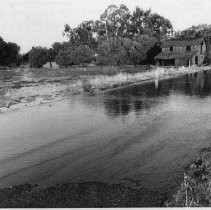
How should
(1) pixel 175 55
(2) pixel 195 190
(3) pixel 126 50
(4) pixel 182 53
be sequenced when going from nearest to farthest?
(2) pixel 195 190
(1) pixel 175 55
(4) pixel 182 53
(3) pixel 126 50

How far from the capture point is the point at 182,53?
7525 cm

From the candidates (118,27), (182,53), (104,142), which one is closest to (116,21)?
(118,27)

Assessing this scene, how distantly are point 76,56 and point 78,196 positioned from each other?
8448cm

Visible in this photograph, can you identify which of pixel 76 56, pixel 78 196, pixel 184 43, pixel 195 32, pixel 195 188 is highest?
pixel 195 32

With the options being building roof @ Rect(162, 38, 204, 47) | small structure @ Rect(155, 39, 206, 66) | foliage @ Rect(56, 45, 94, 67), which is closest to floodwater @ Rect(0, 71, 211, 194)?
small structure @ Rect(155, 39, 206, 66)

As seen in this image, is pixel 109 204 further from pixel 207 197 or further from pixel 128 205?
pixel 207 197

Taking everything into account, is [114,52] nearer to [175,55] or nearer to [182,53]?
[175,55]

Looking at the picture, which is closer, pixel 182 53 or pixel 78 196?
pixel 78 196

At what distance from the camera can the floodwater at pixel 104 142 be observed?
354 inches

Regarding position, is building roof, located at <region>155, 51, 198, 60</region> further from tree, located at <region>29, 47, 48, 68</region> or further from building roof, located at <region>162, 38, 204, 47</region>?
tree, located at <region>29, 47, 48, 68</region>

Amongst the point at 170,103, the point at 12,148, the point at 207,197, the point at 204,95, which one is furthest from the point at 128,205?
the point at 204,95

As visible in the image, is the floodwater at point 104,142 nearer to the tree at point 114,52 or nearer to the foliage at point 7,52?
the tree at point 114,52

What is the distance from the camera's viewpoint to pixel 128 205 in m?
6.98

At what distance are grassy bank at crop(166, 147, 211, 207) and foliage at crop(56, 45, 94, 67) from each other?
269ft
